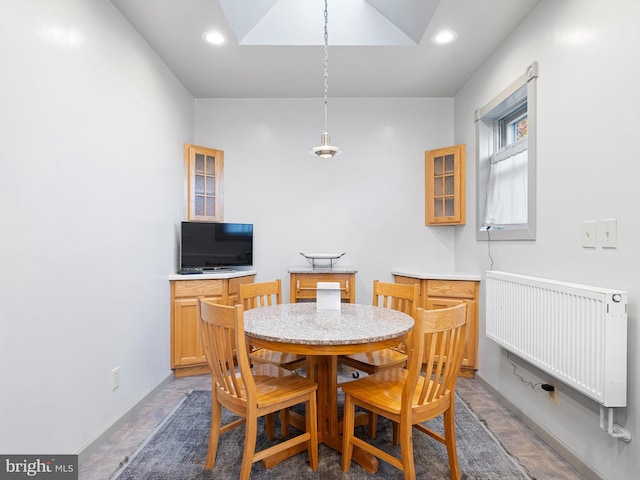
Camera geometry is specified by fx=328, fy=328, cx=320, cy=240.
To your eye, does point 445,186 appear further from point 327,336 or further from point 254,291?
point 327,336

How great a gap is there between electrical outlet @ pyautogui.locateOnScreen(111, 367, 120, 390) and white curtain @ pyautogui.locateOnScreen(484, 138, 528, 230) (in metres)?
3.09

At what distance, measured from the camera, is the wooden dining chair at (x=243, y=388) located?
1.50 m

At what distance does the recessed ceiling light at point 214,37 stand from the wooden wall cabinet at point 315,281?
2064 mm

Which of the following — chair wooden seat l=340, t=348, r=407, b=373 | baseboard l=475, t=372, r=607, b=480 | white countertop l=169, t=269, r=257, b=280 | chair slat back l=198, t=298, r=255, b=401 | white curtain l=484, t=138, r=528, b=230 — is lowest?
baseboard l=475, t=372, r=607, b=480

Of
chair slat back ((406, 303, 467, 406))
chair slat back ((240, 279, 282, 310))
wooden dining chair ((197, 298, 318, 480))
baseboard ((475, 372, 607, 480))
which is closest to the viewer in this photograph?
chair slat back ((406, 303, 467, 406))

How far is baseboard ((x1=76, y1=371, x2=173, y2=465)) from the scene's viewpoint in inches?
72.3

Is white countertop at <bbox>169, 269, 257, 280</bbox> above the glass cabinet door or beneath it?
beneath

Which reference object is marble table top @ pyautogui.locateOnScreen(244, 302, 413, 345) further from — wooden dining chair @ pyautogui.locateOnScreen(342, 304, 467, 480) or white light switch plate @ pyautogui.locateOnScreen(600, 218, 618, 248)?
white light switch plate @ pyautogui.locateOnScreen(600, 218, 618, 248)

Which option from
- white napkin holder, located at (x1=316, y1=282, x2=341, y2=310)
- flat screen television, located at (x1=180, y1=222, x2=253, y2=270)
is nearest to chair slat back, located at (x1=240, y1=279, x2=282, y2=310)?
white napkin holder, located at (x1=316, y1=282, x2=341, y2=310)

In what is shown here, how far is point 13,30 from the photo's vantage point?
1.43 meters

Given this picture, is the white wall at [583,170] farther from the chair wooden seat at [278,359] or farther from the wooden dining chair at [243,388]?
the chair wooden seat at [278,359]

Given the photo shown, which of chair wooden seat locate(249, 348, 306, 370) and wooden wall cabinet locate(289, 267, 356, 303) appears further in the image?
wooden wall cabinet locate(289, 267, 356, 303)

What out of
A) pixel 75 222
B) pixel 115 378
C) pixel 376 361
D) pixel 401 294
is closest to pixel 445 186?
pixel 401 294

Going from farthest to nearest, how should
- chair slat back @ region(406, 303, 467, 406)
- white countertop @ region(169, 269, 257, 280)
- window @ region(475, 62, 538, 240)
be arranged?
white countertop @ region(169, 269, 257, 280) → window @ region(475, 62, 538, 240) → chair slat back @ region(406, 303, 467, 406)
